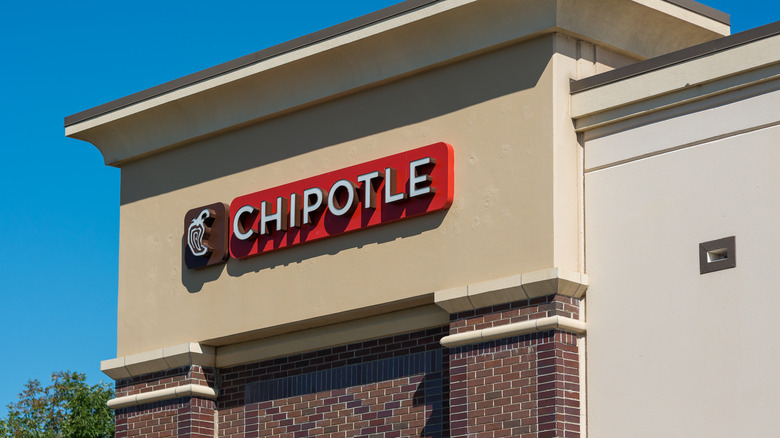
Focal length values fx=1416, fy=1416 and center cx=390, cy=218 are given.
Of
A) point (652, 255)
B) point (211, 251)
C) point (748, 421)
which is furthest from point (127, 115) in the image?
point (748, 421)

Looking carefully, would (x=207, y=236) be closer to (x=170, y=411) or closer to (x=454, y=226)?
(x=170, y=411)

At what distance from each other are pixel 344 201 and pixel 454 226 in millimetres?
1780

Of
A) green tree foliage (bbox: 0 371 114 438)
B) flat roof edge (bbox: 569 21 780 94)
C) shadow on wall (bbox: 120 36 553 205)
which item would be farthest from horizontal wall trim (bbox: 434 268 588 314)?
green tree foliage (bbox: 0 371 114 438)

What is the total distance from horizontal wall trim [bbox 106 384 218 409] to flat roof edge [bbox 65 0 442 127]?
4.03 metres

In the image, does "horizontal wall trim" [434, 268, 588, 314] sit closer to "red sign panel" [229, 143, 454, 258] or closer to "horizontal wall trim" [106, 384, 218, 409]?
"red sign panel" [229, 143, 454, 258]

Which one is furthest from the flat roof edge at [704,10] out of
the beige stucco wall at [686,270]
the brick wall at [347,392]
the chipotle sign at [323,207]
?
the brick wall at [347,392]

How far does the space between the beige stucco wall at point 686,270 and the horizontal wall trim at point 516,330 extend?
0.96ft

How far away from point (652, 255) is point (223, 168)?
657 cm

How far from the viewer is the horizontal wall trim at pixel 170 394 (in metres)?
18.7

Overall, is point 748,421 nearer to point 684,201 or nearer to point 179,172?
point 684,201

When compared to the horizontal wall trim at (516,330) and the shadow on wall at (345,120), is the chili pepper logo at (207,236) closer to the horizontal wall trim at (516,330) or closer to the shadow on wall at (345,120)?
the shadow on wall at (345,120)

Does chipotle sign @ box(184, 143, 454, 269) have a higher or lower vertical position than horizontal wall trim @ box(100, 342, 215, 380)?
higher

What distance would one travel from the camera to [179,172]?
19672 millimetres

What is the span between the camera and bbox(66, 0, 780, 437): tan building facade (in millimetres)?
14648
